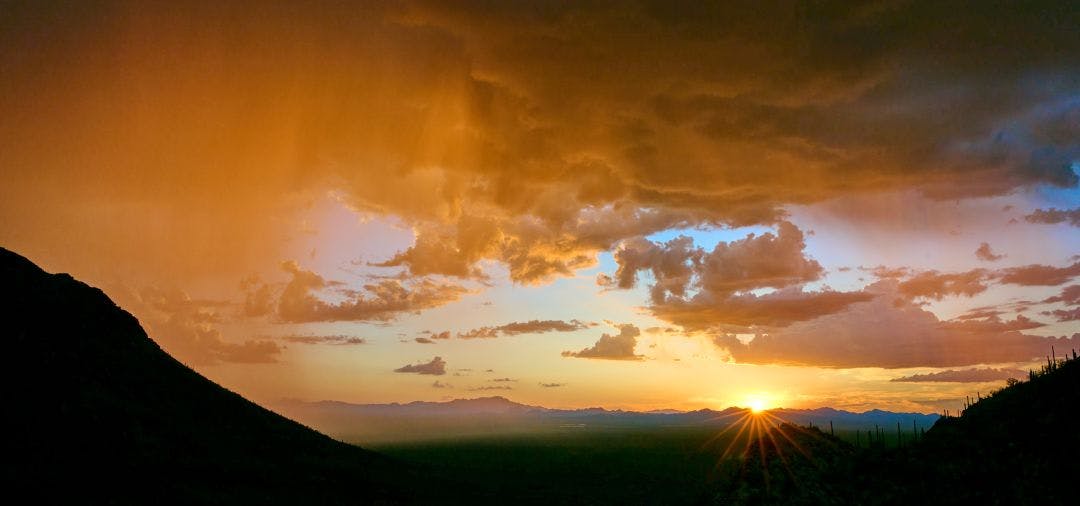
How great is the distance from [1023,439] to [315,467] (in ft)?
276

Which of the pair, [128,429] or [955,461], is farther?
[128,429]

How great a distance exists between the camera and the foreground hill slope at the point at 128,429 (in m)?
66.6

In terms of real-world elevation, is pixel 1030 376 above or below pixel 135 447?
above

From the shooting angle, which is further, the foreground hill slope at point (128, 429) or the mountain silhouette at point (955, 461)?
the foreground hill slope at point (128, 429)

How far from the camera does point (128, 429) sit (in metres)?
77.2

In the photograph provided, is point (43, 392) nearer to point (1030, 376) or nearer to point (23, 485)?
point (23, 485)

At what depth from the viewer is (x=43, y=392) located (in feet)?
248

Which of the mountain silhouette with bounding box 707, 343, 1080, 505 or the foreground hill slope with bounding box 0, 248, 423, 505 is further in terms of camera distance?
the foreground hill slope with bounding box 0, 248, 423, 505

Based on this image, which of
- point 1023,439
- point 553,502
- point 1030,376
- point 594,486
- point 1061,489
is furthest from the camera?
point 594,486

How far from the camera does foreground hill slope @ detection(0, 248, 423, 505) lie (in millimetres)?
66625

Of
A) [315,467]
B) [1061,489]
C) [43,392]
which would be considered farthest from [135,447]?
[1061,489]

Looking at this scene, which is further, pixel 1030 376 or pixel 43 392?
pixel 43 392

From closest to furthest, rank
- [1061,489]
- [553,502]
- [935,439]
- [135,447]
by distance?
[1061,489], [935,439], [135,447], [553,502]

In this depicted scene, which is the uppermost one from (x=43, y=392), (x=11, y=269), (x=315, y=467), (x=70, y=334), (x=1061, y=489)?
(x=11, y=269)
